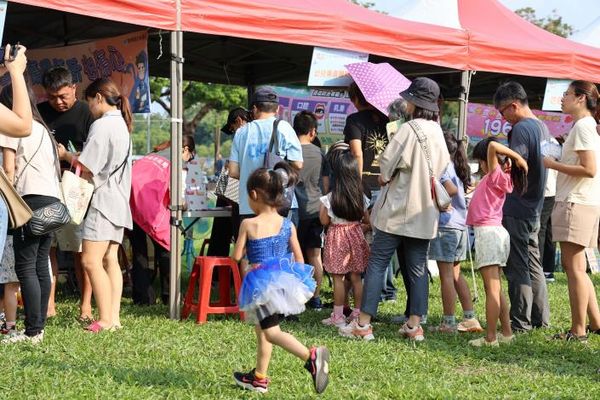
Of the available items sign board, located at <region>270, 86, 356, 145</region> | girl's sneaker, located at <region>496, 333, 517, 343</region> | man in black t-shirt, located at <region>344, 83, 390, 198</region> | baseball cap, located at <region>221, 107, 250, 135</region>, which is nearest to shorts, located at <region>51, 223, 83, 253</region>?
baseball cap, located at <region>221, 107, 250, 135</region>

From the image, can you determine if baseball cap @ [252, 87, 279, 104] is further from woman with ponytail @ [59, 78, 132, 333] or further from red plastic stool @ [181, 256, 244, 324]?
red plastic stool @ [181, 256, 244, 324]

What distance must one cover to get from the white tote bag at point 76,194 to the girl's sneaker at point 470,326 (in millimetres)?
2834

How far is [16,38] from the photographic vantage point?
28.1 feet

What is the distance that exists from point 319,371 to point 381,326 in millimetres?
2471

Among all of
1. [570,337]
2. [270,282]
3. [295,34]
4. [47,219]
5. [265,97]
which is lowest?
[570,337]

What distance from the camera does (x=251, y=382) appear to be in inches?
172

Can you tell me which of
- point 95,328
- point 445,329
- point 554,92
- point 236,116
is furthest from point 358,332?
point 554,92

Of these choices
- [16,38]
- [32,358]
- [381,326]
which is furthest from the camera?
[16,38]

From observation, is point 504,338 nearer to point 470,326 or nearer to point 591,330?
point 470,326

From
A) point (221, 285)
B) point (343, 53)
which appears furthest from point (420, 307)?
point (343, 53)

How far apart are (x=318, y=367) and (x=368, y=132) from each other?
323 centimetres

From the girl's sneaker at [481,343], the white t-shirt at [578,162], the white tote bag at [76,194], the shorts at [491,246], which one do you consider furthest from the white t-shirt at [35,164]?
the white t-shirt at [578,162]

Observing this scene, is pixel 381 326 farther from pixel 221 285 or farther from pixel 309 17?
pixel 309 17

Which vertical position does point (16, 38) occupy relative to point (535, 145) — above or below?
above
